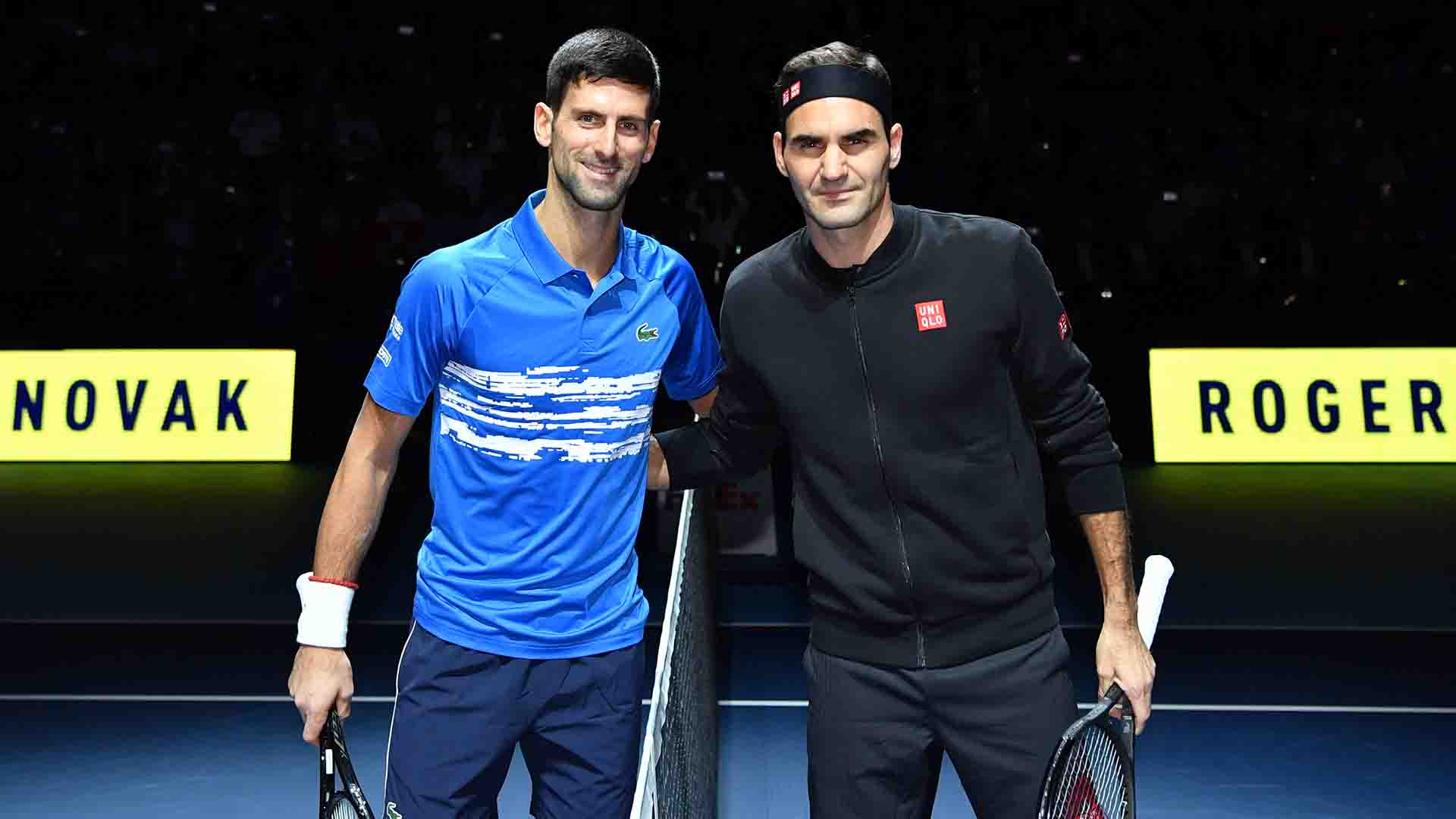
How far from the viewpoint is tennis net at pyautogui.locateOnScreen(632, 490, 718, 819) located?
249 centimetres

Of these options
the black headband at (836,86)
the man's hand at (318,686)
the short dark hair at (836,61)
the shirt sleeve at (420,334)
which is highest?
the short dark hair at (836,61)

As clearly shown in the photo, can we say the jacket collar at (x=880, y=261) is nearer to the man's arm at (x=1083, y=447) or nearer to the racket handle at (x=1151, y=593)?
the man's arm at (x=1083, y=447)

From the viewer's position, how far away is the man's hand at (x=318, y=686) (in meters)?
2.72

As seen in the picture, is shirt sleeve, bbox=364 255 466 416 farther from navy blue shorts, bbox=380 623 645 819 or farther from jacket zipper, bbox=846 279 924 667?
jacket zipper, bbox=846 279 924 667

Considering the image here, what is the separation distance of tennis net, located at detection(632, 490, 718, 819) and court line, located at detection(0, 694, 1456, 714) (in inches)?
12.1

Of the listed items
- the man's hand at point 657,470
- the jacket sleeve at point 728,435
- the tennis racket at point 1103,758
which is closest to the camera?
the tennis racket at point 1103,758

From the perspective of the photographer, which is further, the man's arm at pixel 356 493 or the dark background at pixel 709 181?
the dark background at pixel 709 181

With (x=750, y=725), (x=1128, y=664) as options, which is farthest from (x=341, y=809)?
(x=750, y=725)

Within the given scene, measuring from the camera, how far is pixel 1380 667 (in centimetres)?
646

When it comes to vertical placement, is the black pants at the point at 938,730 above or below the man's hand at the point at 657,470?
below

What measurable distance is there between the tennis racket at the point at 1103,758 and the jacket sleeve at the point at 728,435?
32.8 inches

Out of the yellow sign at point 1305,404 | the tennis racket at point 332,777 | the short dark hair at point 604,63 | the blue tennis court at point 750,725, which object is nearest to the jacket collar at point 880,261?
the short dark hair at point 604,63

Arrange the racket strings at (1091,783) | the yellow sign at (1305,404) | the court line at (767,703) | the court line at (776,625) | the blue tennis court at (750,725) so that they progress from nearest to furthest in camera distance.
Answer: the racket strings at (1091,783)
the blue tennis court at (750,725)
the court line at (767,703)
the court line at (776,625)
the yellow sign at (1305,404)

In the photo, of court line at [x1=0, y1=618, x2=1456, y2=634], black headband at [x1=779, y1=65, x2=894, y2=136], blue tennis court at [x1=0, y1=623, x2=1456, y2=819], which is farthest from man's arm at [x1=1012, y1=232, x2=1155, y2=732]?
court line at [x1=0, y1=618, x2=1456, y2=634]
